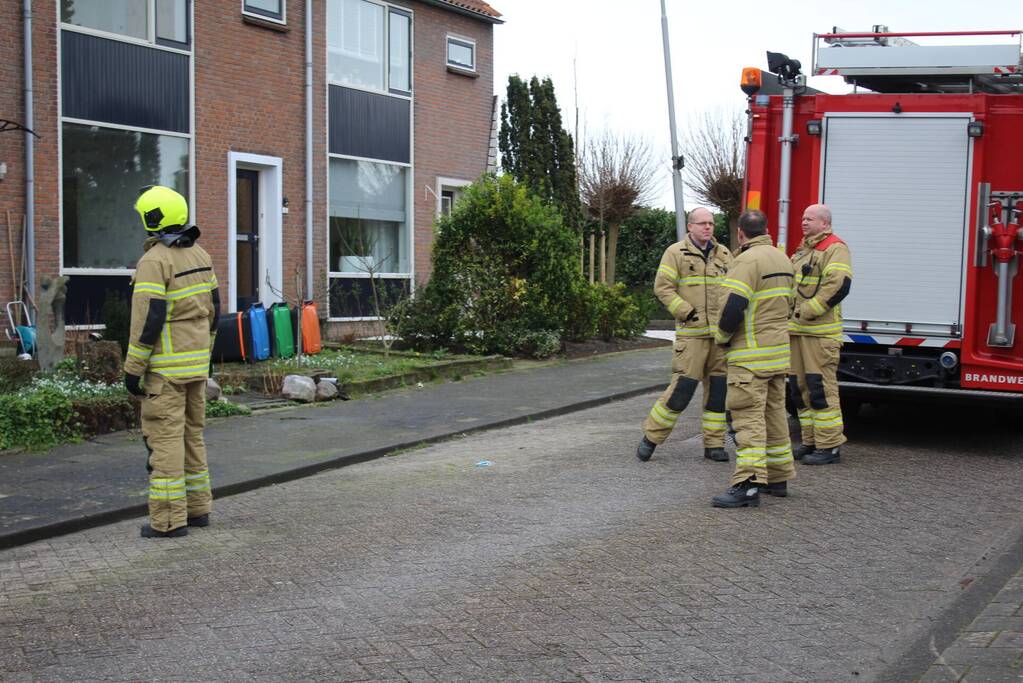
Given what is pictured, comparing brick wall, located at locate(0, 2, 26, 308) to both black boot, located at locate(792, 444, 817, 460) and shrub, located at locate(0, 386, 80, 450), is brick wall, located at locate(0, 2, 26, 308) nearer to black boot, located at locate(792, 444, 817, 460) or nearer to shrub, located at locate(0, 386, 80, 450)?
shrub, located at locate(0, 386, 80, 450)

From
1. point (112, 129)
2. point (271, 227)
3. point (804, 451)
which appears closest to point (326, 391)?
point (112, 129)

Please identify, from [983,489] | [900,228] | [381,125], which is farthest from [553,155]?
[983,489]

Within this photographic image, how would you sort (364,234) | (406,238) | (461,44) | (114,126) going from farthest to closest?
(461,44), (406,238), (364,234), (114,126)

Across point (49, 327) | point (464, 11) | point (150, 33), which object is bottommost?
point (49, 327)

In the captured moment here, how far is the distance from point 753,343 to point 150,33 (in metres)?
10.7

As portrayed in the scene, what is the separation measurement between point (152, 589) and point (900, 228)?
6549 millimetres

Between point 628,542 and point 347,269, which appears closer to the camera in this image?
point 628,542

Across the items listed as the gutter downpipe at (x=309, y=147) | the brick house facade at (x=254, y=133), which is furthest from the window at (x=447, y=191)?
the gutter downpipe at (x=309, y=147)

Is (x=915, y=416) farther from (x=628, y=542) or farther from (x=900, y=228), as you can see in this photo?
(x=628, y=542)

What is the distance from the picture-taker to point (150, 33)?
14789 millimetres

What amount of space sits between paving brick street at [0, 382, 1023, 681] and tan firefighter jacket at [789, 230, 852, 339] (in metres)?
1.11

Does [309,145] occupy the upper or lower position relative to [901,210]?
upper

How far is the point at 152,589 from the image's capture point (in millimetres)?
5379

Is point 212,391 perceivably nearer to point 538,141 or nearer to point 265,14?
point 265,14
